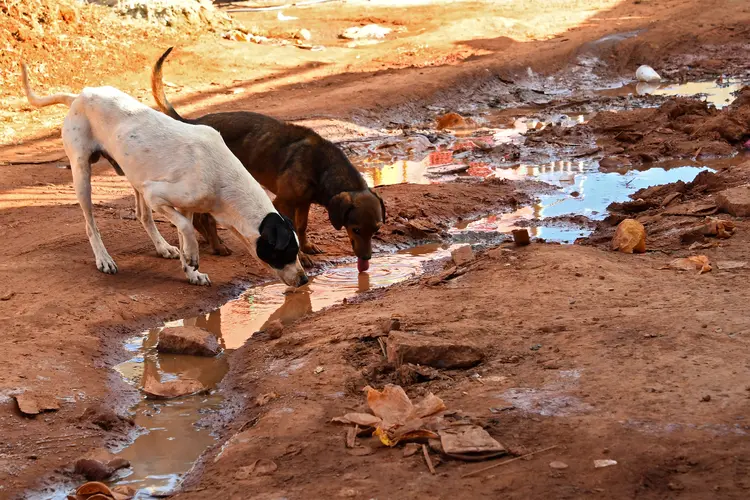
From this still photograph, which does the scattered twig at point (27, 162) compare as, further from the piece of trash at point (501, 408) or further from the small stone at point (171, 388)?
the piece of trash at point (501, 408)

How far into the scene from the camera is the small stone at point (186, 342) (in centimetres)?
614

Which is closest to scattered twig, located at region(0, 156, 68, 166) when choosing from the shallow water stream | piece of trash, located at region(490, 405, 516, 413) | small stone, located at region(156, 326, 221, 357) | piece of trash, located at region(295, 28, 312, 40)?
the shallow water stream

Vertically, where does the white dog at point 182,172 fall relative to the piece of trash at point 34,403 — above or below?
above

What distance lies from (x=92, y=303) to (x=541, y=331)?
11.1 feet

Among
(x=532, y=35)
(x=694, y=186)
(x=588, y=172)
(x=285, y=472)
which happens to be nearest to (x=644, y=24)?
(x=532, y=35)

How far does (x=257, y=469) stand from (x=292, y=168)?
4.23m

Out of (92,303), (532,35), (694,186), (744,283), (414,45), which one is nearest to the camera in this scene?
(744,283)

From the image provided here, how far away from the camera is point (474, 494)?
363cm

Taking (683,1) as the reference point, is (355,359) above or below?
below

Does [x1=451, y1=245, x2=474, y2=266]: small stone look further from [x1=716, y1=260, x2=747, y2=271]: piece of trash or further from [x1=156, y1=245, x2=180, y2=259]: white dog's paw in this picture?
[x1=156, y1=245, x2=180, y2=259]: white dog's paw

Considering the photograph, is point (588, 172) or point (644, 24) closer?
point (588, 172)

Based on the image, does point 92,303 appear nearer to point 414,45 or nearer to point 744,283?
point 744,283

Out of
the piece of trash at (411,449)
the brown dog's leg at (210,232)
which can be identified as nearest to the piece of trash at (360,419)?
the piece of trash at (411,449)

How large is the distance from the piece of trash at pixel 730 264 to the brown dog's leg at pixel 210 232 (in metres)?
4.20
